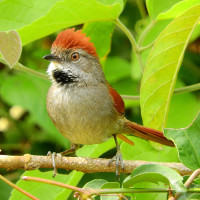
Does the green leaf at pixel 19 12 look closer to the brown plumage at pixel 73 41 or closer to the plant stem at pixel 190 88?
the brown plumage at pixel 73 41

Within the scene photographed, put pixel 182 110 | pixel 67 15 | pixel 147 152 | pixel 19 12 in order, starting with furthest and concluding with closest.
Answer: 1. pixel 182 110
2. pixel 147 152
3. pixel 19 12
4. pixel 67 15

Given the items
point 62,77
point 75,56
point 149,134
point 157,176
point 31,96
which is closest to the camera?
point 157,176

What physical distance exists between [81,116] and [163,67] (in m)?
0.84

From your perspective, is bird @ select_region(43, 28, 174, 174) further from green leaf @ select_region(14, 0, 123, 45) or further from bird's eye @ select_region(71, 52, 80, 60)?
green leaf @ select_region(14, 0, 123, 45)

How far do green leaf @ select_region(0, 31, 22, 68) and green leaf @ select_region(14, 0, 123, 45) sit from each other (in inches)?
20.1

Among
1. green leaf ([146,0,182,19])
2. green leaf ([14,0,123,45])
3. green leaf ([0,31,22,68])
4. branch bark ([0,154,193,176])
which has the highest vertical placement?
green leaf ([0,31,22,68])

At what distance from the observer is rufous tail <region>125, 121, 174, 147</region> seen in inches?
123

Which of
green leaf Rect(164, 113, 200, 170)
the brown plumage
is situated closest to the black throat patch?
the brown plumage

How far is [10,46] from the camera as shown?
Answer: 1.84m

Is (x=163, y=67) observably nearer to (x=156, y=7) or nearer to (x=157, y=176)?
(x=156, y=7)

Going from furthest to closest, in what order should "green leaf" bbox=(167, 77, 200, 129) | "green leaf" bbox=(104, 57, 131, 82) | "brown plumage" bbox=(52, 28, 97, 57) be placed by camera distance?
"green leaf" bbox=(104, 57, 131, 82) < "green leaf" bbox=(167, 77, 200, 129) < "brown plumage" bbox=(52, 28, 97, 57)

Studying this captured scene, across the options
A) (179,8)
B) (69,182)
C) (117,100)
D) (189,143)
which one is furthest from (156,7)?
(69,182)

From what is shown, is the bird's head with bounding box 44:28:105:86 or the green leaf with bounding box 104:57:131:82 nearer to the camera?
the bird's head with bounding box 44:28:105:86

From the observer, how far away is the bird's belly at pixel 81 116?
128 inches
